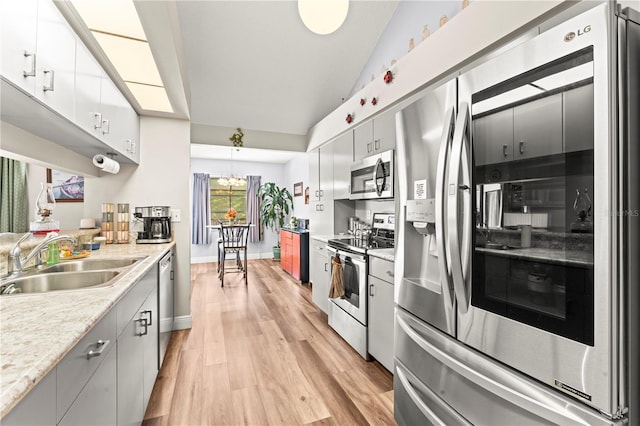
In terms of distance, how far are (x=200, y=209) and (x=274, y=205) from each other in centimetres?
174

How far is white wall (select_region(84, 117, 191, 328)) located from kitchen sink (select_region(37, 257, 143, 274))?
104cm

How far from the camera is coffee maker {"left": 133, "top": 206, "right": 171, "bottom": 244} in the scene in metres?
2.93

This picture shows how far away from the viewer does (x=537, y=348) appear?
92 centimetres

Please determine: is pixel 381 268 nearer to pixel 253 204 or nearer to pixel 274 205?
pixel 274 205

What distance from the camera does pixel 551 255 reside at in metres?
0.91

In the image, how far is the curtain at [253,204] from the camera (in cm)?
728

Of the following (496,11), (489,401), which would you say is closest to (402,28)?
(496,11)

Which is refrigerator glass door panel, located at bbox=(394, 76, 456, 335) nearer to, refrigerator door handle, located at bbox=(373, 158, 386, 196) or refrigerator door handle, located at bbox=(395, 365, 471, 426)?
refrigerator door handle, located at bbox=(395, 365, 471, 426)

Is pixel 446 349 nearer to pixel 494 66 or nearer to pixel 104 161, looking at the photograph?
pixel 494 66

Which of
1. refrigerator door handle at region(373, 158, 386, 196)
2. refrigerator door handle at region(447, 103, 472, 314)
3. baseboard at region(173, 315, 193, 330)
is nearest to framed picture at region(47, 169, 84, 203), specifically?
baseboard at region(173, 315, 193, 330)

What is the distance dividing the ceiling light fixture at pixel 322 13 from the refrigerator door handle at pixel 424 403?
2425mm

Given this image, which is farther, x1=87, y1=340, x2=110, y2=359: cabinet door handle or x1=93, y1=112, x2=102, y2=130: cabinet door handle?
x1=93, y1=112, x2=102, y2=130: cabinet door handle

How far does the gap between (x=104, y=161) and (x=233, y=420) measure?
2.00m

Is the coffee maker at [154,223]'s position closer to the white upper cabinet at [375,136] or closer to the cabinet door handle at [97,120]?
the cabinet door handle at [97,120]
